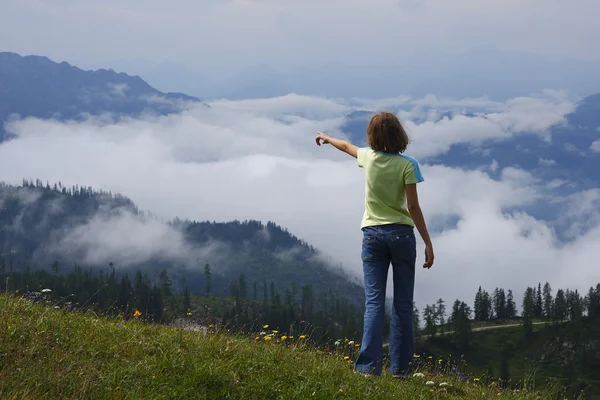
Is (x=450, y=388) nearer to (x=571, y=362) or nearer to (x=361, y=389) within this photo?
(x=361, y=389)

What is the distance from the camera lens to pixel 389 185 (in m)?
9.23

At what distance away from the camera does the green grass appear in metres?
6.82

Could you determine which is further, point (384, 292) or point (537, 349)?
point (537, 349)

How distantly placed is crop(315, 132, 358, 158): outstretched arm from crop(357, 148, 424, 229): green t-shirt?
0.59 m

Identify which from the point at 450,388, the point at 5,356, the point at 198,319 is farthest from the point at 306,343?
the point at 5,356

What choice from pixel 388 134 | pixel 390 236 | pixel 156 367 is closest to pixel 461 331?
pixel 390 236

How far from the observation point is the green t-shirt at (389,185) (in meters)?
9.18

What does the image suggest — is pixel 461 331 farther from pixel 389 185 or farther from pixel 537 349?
pixel 389 185

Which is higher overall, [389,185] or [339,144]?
[339,144]

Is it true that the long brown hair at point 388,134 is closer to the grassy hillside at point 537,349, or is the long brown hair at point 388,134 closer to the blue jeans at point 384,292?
the blue jeans at point 384,292

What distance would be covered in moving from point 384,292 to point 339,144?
256 centimetres

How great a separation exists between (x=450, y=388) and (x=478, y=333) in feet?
664

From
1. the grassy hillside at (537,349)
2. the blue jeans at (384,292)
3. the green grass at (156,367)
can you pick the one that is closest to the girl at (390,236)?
the blue jeans at (384,292)

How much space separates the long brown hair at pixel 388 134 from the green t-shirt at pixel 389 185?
13 cm
